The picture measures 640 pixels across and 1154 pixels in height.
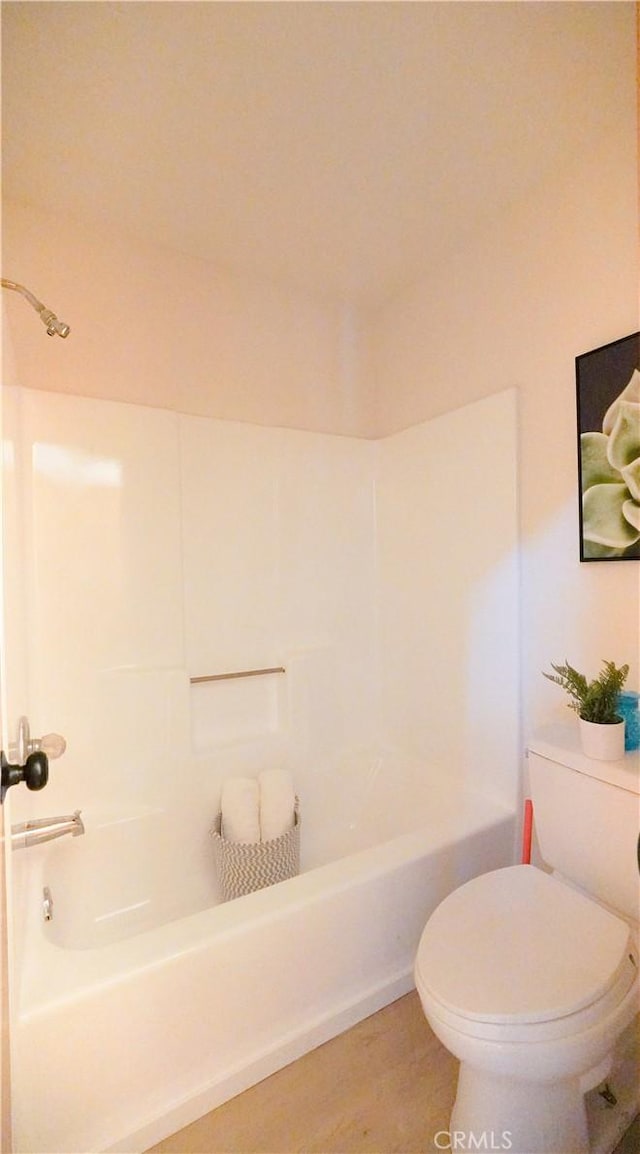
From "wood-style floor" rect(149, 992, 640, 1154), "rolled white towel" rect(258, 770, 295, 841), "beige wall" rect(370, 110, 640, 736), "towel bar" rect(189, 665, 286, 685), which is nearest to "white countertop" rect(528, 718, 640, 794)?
"beige wall" rect(370, 110, 640, 736)

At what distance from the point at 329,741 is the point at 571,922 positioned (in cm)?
124

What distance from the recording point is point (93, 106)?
1.28 metres

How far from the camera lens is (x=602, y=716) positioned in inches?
48.0

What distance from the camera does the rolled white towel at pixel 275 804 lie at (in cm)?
180

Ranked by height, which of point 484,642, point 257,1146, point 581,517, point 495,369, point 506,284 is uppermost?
point 506,284

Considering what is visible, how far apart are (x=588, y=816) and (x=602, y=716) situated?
0.24 meters

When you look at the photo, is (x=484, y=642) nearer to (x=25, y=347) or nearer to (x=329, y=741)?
(x=329, y=741)

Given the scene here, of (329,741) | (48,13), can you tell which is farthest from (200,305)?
(329,741)

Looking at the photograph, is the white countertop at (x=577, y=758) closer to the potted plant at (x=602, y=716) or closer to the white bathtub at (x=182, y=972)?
the potted plant at (x=602, y=716)

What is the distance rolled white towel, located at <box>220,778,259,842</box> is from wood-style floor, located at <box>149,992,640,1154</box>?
0.63m

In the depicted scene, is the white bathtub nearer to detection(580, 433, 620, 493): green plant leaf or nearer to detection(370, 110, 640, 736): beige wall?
detection(370, 110, 640, 736): beige wall

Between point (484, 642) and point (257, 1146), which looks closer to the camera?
point (257, 1146)

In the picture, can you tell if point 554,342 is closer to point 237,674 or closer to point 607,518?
point 607,518

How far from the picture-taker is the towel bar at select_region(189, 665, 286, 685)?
194cm
